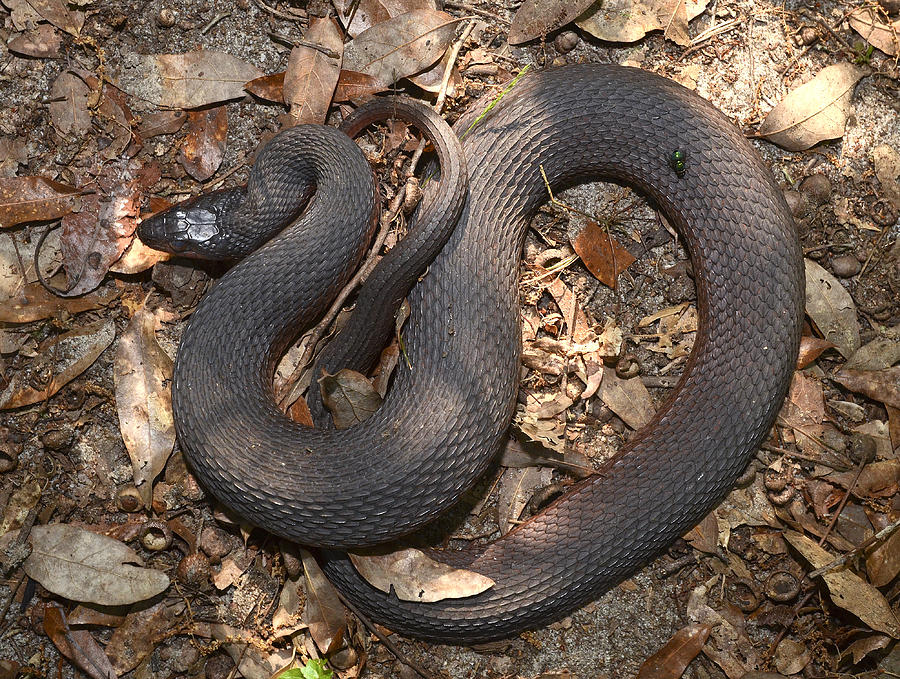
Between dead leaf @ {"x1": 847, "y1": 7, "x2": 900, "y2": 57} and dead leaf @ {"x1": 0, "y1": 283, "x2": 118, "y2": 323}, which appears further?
dead leaf @ {"x1": 847, "y1": 7, "x2": 900, "y2": 57}

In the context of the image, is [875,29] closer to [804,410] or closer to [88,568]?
[804,410]

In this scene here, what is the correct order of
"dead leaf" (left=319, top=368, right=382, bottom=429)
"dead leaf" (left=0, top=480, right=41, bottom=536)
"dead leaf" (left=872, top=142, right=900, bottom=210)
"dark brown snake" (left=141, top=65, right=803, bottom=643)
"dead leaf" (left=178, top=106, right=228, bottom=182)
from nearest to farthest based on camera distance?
"dark brown snake" (left=141, top=65, right=803, bottom=643) → "dead leaf" (left=319, top=368, right=382, bottom=429) → "dead leaf" (left=0, top=480, right=41, bottom=536) → "dead leaf" (left=178, top=106, right=228, bottom=182) → "dead leaf" (left=872, top=142, right=900, bottom=210)

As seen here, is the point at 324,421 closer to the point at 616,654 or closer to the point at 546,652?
the point at 546,652

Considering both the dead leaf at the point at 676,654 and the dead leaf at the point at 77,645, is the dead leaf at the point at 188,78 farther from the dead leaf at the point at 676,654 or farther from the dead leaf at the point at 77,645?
the dead leaf at the point at 676,654

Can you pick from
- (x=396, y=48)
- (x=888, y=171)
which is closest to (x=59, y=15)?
(x=396, y=48)

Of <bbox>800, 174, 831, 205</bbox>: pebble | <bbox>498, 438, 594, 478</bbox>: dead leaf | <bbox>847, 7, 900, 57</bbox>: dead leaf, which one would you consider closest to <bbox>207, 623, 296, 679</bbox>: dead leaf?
<bbox>498, 438, 594, 478</bbox>: dead leaf

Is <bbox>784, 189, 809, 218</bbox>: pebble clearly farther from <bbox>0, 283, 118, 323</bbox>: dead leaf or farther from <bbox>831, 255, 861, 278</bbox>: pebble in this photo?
<bbox>0, 283, 118, 323</bbox>: dead leaf

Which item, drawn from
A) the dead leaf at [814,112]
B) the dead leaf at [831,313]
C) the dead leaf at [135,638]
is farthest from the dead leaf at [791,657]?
the dead leaf at [135,638]
